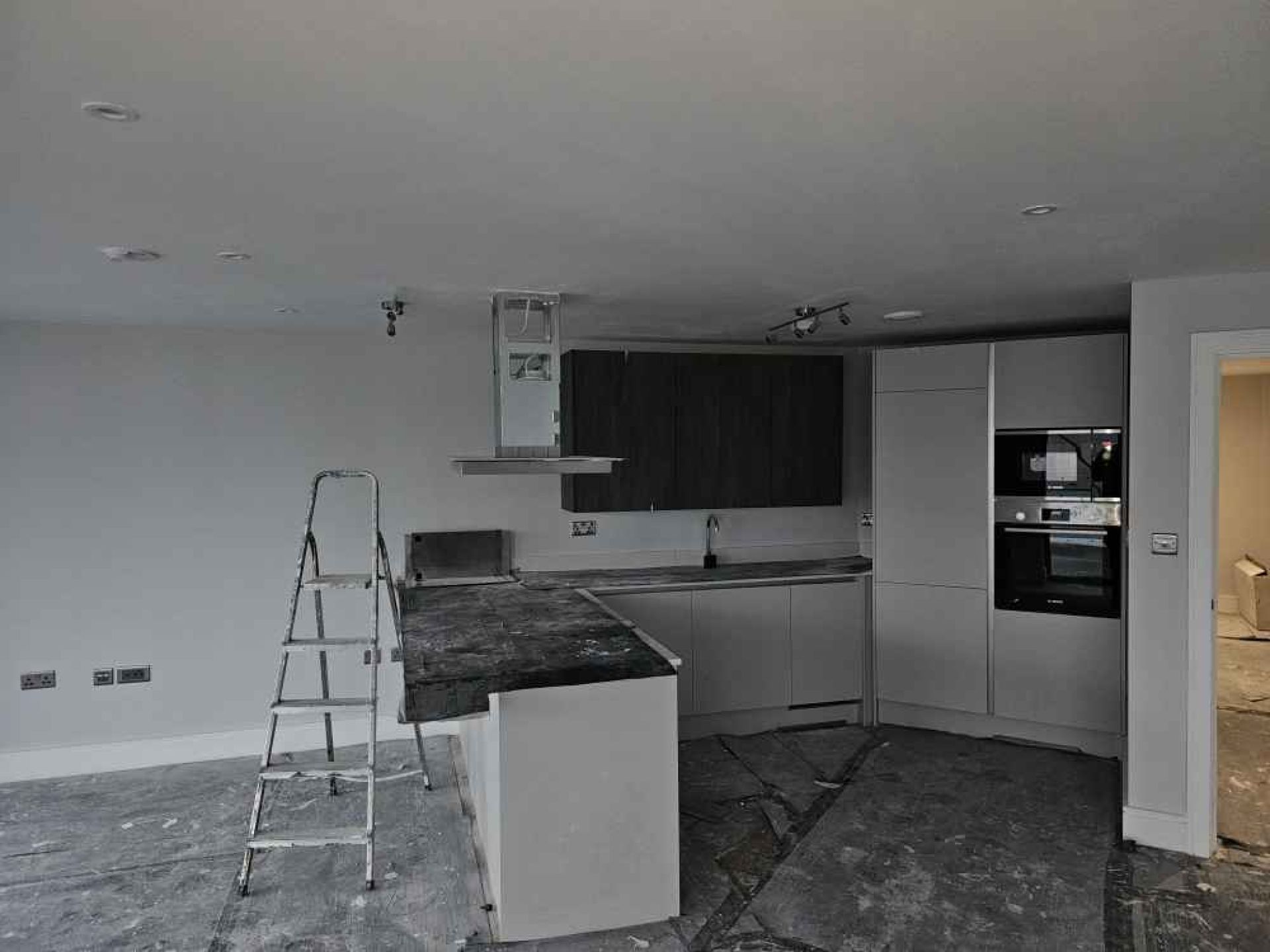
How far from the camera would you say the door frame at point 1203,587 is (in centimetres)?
331

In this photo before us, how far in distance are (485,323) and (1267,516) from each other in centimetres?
744

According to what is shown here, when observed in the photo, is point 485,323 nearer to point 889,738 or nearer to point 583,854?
point 583,854

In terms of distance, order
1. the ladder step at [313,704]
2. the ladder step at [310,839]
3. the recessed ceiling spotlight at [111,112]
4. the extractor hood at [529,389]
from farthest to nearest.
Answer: the extractor hood at [529,389] < the ladder step at [313,704] < the ladder step at [310,839] < the recessed ceiling spotlight at [111,112]

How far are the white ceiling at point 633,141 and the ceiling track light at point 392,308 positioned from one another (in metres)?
0.44

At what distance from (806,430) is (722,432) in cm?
57

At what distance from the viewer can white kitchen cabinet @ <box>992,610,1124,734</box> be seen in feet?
14.3

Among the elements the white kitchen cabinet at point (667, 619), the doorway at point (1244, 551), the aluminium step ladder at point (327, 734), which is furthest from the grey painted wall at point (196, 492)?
the doorway at point (1244, 551)

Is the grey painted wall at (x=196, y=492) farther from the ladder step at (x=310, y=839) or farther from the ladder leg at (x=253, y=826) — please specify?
the ladder step at (x=310, y=839)

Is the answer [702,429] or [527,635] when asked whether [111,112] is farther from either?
[702,429]

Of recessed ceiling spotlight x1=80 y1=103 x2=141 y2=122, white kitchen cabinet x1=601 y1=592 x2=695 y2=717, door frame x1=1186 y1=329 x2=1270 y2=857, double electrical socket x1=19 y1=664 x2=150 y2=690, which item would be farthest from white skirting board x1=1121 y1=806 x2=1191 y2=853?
double electrical socket x1=19 y1=664 x2=150 y2=690

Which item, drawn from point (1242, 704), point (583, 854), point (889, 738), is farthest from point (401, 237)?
point (1242, 704)

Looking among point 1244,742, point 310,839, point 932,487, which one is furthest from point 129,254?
point 1244,742

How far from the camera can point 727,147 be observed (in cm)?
193

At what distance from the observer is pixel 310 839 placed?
124 inches
